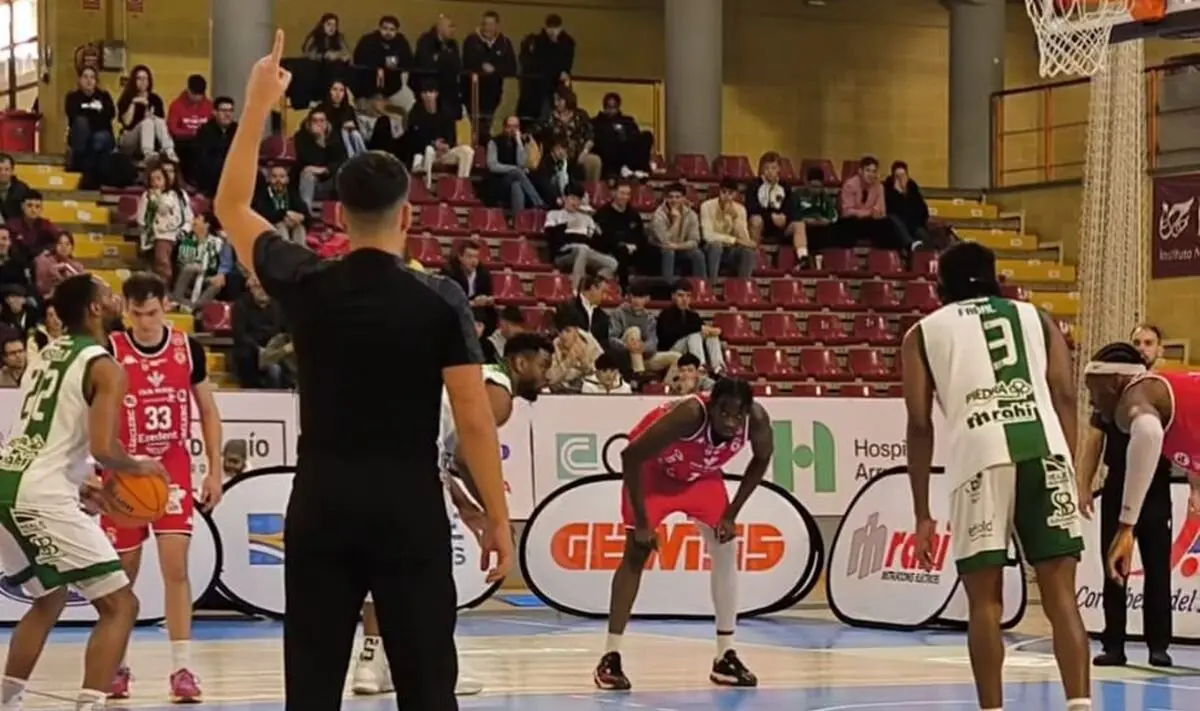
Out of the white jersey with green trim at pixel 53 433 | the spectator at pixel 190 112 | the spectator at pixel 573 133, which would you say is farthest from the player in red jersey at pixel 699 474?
the spectator at pixel 573 133

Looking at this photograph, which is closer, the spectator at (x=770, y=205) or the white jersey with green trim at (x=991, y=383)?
the white jersey with green trim at (x=991, y=383)

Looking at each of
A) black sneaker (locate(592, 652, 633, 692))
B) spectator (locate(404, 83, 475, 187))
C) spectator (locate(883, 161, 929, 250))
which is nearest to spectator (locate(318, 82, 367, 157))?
spectator (locate(404, 83, 475, 187))

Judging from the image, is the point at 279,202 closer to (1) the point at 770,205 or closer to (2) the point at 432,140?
(2) the point at 432,140

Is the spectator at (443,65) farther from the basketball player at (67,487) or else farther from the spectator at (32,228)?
the basketball player at (67,487)

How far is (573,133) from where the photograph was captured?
2380 cm

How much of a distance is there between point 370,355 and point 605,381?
1284cm

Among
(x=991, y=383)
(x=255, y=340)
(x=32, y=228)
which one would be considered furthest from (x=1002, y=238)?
(x=991, y=383)

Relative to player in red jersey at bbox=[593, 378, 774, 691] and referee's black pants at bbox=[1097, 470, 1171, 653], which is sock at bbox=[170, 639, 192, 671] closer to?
player in red jersey at bbox=[593, 378, 774, 691]

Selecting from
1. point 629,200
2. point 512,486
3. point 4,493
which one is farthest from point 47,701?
point 629,200

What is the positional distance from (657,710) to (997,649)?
2477 millimetres

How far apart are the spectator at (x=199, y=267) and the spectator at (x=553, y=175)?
4.74 m

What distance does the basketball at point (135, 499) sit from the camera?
28.7 ft

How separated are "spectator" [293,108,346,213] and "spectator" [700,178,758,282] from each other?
13.6 ft

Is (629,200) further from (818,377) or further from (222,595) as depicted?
(222,595)
